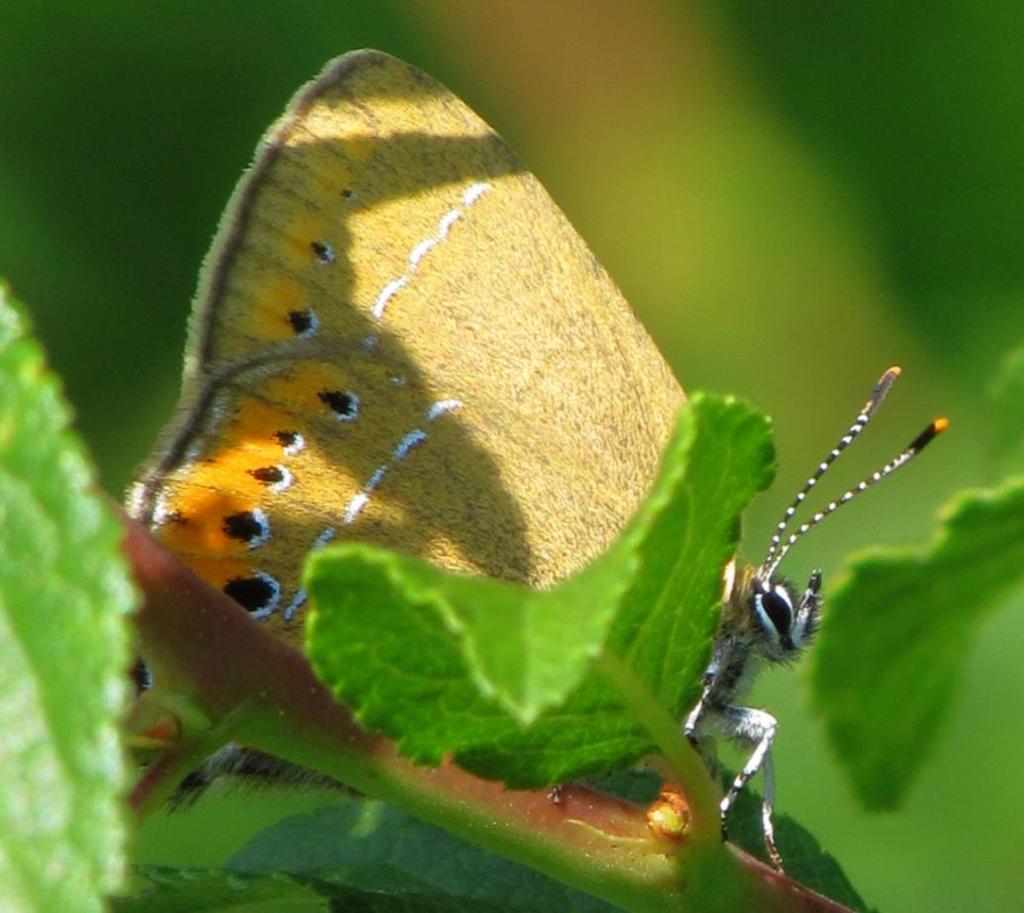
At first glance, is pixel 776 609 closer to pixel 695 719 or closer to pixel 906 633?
pixel 695 719

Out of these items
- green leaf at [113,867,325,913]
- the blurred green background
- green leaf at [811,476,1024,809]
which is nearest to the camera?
green leaf at [811,476,1024,809]

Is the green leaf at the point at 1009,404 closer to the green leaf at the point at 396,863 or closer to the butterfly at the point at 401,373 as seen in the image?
the green leaf at the point at 396,863

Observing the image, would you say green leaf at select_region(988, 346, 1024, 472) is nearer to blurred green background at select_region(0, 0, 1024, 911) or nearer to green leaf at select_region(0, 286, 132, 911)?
green leaf at select_region(0, 286, 132, 911)

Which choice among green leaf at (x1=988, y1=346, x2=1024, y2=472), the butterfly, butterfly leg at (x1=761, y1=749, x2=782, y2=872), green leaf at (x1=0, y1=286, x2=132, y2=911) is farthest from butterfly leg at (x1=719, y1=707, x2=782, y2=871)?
green leaf at (x1=0, y1=286, x2=132, y2=911)

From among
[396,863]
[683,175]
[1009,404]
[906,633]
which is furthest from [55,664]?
[683,175]

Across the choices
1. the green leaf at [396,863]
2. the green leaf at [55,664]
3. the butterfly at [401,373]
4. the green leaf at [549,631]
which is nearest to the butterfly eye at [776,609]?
the butterfly at [401,373]

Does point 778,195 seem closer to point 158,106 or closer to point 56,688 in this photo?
point 158,106
